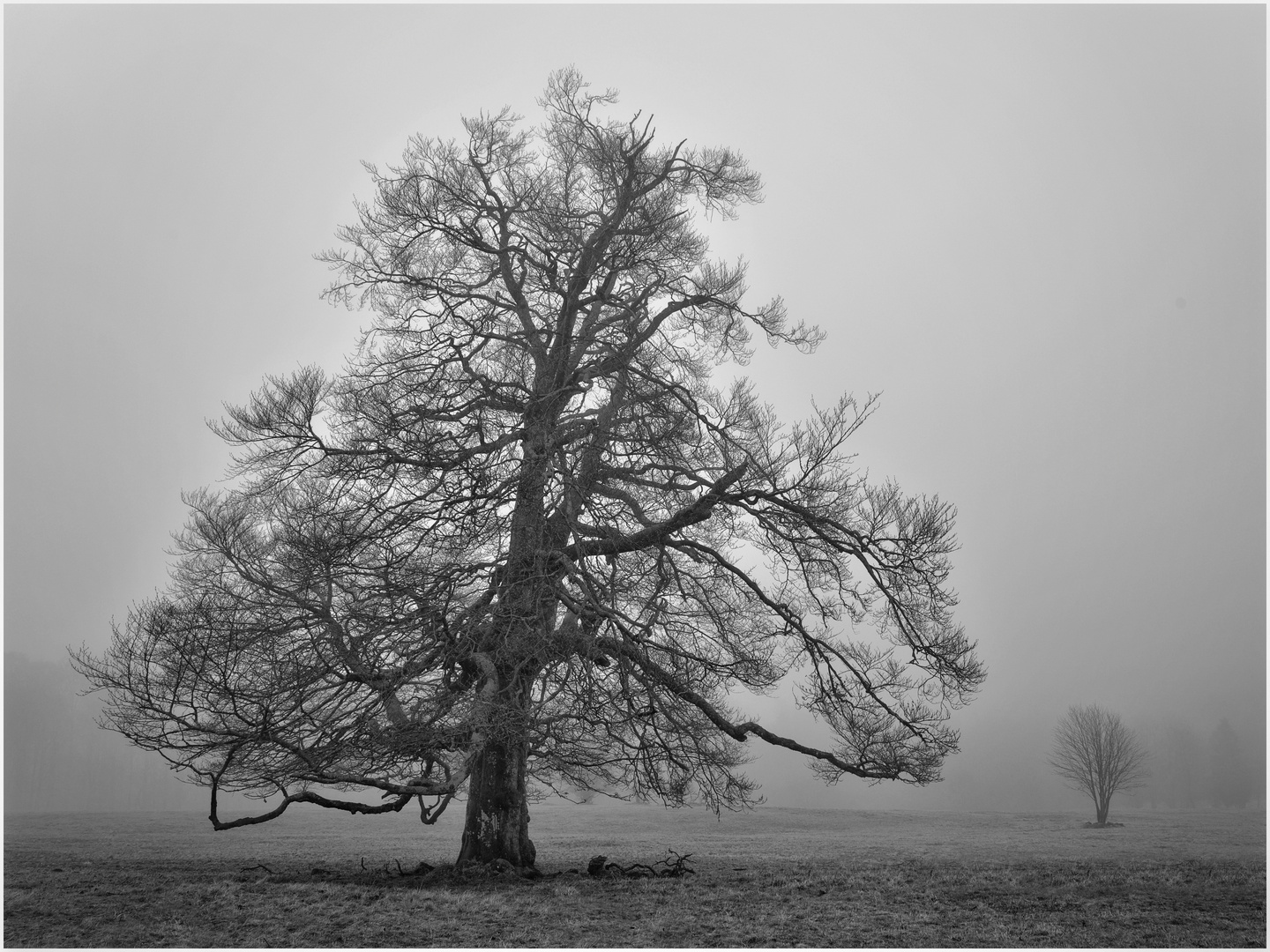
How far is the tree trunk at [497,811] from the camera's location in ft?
39.2

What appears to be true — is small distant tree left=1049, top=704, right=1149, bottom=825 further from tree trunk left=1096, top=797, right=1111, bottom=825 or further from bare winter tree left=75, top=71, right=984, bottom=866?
bare winter tree left=75, top=71, right=984, bottom=866

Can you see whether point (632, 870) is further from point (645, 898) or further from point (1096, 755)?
point (1096, 755)

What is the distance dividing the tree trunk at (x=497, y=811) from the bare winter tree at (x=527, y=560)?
4cm

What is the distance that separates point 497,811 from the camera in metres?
12.1

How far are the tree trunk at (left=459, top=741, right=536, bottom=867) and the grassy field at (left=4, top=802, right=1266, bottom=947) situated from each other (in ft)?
1.76

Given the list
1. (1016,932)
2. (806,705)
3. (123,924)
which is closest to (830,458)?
(806,705)

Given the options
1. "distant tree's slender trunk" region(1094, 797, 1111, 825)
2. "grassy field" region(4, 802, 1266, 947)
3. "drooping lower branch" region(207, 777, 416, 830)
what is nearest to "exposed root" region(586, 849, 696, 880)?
"grassy field" region(4, 802, 1266, 947)

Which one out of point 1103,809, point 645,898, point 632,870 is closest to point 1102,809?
point 1103,809

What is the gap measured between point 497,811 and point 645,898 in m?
2.53

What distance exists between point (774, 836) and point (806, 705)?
15190 millimetres

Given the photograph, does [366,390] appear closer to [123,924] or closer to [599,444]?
[599,444]

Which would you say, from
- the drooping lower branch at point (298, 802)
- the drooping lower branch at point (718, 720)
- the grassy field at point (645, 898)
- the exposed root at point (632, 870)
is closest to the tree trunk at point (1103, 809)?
the grassy field at point (645, 898)

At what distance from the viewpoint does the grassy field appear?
8.87m

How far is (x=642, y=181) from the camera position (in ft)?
44.4
